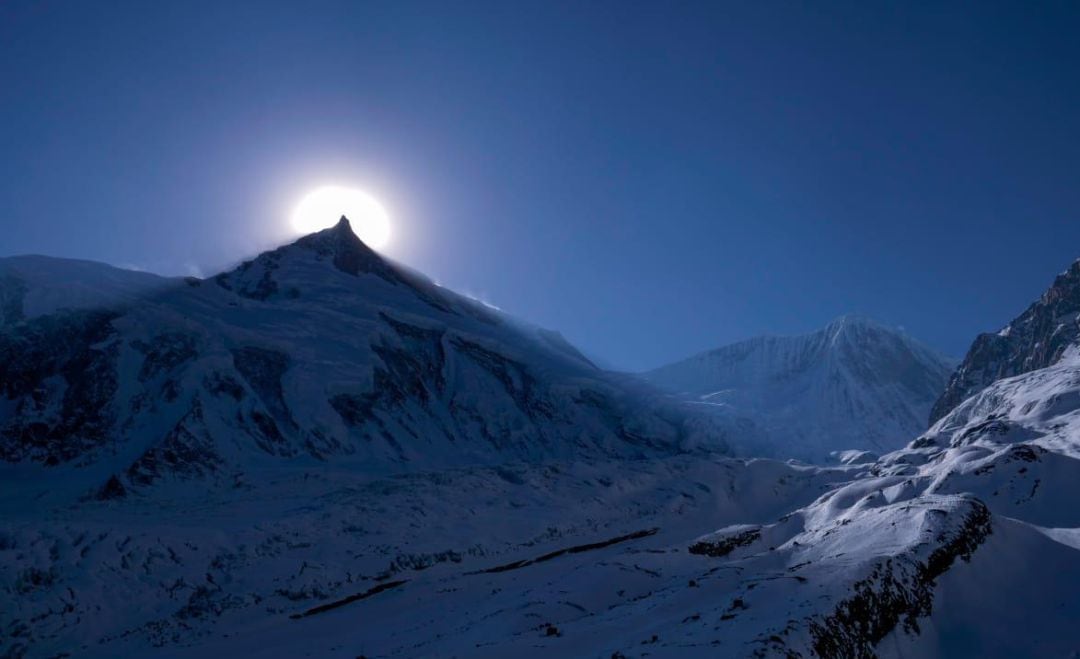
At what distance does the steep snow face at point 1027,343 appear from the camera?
115 m

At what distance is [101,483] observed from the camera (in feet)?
167

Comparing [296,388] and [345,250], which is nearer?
[296,388]

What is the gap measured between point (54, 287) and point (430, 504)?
5345 centimetres

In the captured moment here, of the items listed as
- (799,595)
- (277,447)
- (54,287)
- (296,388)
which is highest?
(54,287)

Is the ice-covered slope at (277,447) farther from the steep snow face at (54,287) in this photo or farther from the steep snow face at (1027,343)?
the steep snow face at (1027,343)

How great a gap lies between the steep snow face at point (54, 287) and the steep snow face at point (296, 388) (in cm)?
247

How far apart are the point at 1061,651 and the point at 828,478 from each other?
65274 mm

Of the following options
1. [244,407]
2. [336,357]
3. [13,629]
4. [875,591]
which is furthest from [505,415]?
[875,591]

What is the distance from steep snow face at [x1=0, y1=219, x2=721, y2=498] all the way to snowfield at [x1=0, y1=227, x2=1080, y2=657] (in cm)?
36

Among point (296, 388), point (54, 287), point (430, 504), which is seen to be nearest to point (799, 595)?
point (430, 504)

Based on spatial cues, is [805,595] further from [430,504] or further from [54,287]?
[54,287]

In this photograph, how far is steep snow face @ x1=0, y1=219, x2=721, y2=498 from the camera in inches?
2302

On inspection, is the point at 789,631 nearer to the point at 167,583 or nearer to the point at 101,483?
the point at 167,583

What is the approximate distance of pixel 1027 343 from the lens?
437 ft
